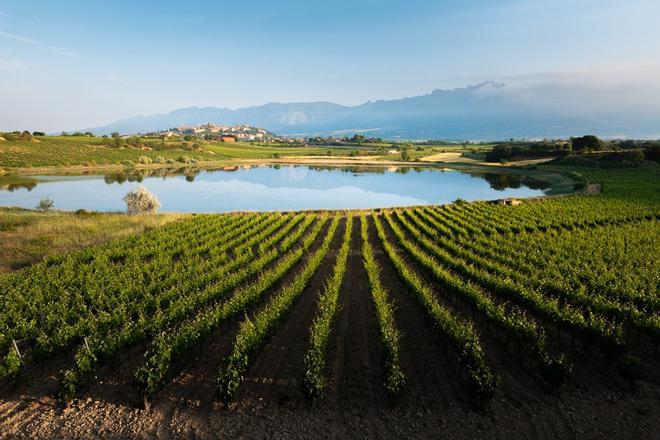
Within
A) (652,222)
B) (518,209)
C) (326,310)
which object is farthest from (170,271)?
(652,222)

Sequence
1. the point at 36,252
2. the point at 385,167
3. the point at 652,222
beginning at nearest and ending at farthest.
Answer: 1. the point at 36,252
2. the point at 652,222
3. the point at 385,167

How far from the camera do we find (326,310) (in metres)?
15.8

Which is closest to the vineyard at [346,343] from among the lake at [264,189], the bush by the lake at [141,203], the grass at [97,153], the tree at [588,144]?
the bush by the lake at [141,203]

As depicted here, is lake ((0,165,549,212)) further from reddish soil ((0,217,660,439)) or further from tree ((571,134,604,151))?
reddish soil ((0,217,660,439))

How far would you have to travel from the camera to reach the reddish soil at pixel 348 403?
33.9 ft

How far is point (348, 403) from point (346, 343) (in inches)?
149

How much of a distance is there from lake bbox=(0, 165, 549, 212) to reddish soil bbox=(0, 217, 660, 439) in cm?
4605

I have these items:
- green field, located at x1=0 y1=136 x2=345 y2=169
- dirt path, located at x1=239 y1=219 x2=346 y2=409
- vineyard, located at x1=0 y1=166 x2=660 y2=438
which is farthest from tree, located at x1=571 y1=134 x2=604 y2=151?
dirt path, located at x1=239 y1=219 x2=346 y2=409

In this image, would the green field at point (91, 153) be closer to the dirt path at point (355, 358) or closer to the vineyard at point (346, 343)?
the vineyard at point (346, 343)

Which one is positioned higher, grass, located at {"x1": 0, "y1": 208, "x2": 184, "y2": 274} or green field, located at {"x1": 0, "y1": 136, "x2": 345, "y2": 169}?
green field, located at {"x1": 0, "y1": 136, "x2": 345, "y2": 169}

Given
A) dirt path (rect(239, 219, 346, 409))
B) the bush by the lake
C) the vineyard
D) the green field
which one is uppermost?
the green field

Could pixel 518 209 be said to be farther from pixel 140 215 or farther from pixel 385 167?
pixel 385 167

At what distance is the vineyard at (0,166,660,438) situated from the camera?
36.0 feet

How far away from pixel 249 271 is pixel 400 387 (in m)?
13.3
